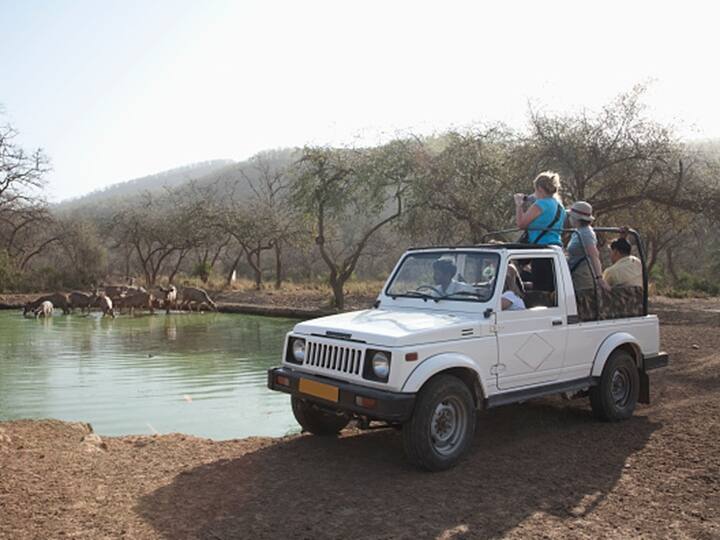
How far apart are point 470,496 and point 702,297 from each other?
78.0 ft

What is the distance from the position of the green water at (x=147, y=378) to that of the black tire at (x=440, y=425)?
9.76ft

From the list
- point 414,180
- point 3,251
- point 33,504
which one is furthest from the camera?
point 3,251

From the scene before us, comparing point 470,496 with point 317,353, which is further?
point 317,353

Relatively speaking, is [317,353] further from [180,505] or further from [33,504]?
[33,504]

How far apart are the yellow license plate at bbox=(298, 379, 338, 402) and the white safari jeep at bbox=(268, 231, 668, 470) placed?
0.01 meters

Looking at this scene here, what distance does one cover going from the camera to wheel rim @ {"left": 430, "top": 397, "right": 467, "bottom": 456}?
5.10 m

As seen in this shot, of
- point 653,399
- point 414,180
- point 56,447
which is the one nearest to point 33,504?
point 56,447

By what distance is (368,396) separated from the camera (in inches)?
188

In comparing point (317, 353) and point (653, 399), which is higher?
point (317, 353)

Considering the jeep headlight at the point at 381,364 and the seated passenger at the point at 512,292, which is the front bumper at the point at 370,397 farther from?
the seated passenger at the point at 512,292

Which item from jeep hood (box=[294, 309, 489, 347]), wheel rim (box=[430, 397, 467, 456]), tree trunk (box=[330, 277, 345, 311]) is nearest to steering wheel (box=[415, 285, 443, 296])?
jeep hood (box=[294, 309, 489, 347])

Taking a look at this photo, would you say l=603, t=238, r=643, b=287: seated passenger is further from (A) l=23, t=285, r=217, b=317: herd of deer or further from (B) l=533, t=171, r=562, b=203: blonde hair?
(A) l=23, t=285, r=217, b=317: herd of deer

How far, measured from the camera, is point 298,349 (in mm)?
5680

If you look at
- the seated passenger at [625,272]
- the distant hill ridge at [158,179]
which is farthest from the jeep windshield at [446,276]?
the distant hill ridge at [158,179]
